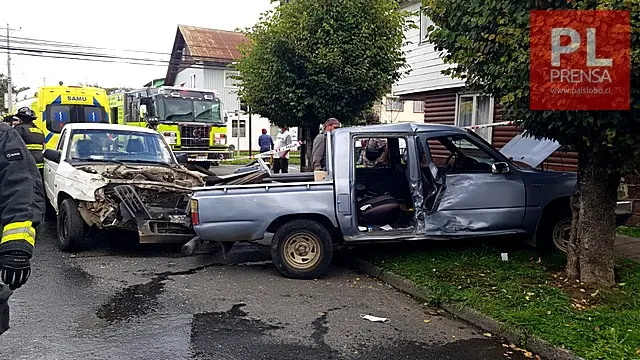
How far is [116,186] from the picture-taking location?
7.41 m

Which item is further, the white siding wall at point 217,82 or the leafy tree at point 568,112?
the white siding wall at point 217,82

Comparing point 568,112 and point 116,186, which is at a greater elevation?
point 568,112

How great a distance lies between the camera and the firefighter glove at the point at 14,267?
2906 mm

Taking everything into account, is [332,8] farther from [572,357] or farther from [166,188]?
[572,357]

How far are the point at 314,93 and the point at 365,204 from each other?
501cm

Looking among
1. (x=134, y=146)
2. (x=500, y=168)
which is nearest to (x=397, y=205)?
(x=500, y=168)

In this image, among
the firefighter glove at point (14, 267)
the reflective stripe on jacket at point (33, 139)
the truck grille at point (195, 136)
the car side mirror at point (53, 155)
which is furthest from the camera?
the truck grille at point (195, 136)

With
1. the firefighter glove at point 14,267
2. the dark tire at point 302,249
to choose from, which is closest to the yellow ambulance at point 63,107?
the dark tire at point 302,249

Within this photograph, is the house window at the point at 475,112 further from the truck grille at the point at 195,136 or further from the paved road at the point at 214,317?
the truck grille at the point at 195,136

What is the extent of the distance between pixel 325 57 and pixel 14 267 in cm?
867

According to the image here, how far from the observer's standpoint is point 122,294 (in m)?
6.03

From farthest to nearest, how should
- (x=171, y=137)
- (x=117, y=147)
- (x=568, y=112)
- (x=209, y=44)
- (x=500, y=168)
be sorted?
(x=209, y=44)
(x=171, y=137)
(x=117, y=147)
(x=500, y=168)
(x=568, y=112)

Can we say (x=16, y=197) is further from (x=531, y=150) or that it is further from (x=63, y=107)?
(x=63, y=107)

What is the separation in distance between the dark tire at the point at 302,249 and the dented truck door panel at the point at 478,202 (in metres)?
1.25
